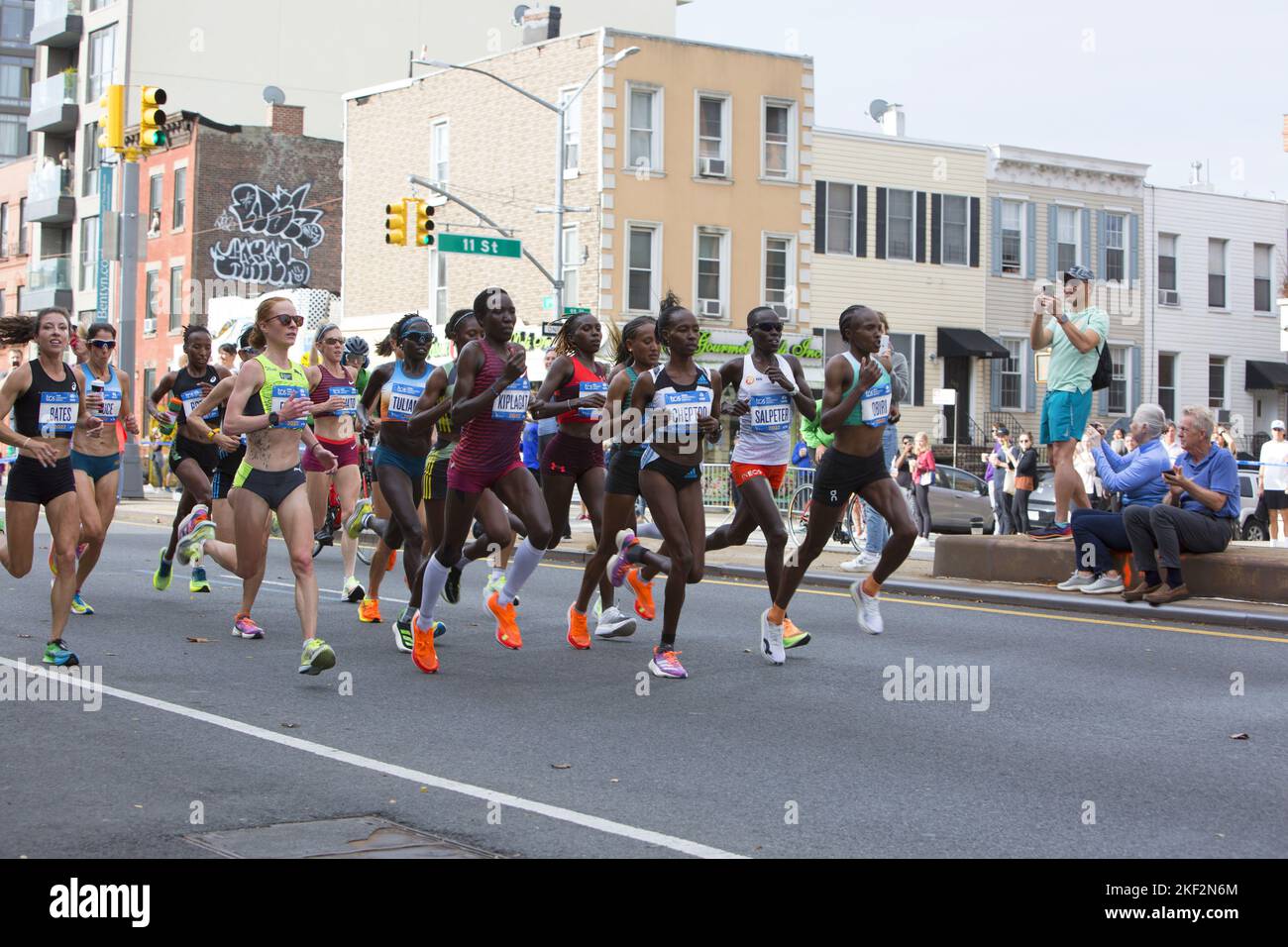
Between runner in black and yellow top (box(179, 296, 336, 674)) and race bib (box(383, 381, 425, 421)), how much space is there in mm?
1773

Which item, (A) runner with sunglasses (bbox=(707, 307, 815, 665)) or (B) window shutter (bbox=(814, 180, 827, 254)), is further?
(B) window shutter (bbox=(814, 180, 827, 254))

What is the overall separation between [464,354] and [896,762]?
3568 millimetres

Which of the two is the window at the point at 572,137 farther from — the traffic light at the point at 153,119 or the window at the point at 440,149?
the traffic light at the point at 153,119

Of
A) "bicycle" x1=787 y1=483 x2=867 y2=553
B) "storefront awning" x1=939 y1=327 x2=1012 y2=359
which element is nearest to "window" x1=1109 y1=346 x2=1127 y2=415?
"storefront awning" x1=939 y1=327 x2=1012 y2=359

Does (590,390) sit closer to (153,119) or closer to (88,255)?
(153,119)

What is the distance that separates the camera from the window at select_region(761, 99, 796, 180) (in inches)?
1549

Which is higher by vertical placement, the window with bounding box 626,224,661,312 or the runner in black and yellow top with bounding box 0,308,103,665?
the window with bounding box 626,224,661,312

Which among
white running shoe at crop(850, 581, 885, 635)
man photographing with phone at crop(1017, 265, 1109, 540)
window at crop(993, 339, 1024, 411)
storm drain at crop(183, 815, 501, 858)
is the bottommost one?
storm drain at crop(183, 815, 501, 858)

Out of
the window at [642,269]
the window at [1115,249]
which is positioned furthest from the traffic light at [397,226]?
the window at [1115,249]

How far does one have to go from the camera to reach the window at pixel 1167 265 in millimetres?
44188

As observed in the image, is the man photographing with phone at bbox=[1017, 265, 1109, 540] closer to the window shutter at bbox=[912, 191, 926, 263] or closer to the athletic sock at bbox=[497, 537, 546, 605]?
the athletic sock at bbox=[497, 537, 546, 605]

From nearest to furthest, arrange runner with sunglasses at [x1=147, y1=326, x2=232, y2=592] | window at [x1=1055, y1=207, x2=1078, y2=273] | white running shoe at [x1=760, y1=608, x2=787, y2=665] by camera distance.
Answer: white running shoe at [x1=760, y1=608, x2=787, y2=665] → runner with sunglasses at [x1=147, y1=326, x2=232, y2=592] → window at [x1=1055, y1=207, x2=1078, y2=273]

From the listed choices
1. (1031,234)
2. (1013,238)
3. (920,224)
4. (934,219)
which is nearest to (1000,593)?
(920,224)
